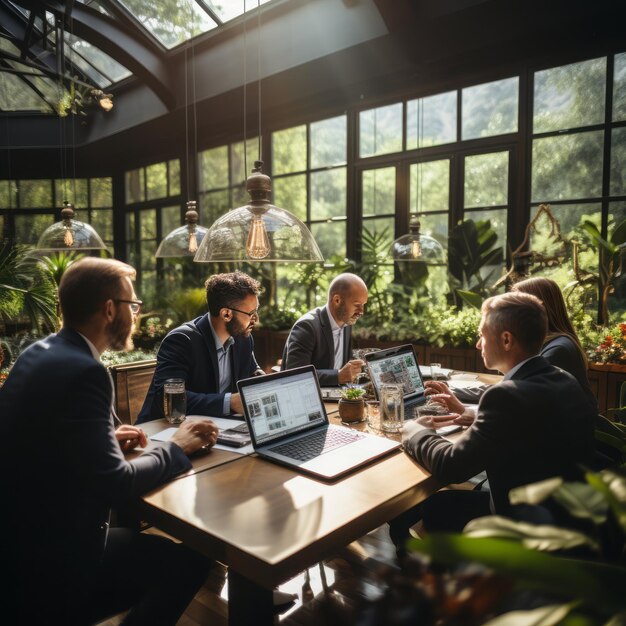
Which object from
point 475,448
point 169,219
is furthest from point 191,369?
point 169,219

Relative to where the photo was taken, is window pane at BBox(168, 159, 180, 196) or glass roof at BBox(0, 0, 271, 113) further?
window pane at BBox(168, 159, 180, 196)

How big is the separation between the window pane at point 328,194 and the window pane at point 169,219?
2.92 meters

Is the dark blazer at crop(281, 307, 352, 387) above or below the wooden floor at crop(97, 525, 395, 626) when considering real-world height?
above

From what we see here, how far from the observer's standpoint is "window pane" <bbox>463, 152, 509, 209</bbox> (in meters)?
5.26

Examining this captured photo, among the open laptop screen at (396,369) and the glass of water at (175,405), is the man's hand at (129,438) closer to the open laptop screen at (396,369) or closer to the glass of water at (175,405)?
the glass of water at (175,405)

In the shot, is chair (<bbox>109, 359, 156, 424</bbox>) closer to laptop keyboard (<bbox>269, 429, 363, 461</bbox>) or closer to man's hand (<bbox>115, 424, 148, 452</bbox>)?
man's hand (<bbox>115, 424, 148, 452</bbox>)

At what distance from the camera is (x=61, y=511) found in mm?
1334

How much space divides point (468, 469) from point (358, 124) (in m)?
5.51

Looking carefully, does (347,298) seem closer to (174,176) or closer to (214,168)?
(214,168)

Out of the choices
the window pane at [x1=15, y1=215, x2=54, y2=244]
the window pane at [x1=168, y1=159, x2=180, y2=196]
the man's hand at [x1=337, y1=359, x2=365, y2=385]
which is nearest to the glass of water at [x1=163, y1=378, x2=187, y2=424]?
Result: the man's hand at [x1=337, y1=359, x2=365, y2=385]

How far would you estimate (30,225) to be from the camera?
10.5m

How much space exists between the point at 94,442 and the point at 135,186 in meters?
9.47

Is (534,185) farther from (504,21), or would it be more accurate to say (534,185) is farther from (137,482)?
(137,482)

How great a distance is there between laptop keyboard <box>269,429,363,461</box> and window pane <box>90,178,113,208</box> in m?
9.66
